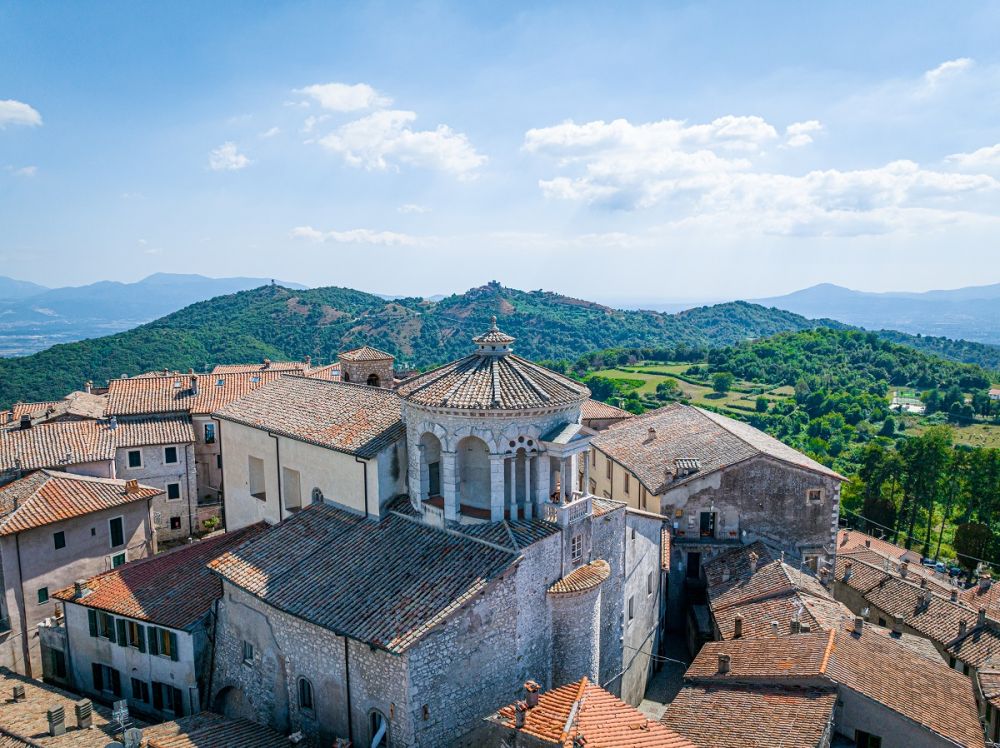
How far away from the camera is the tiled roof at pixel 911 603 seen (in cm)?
3331

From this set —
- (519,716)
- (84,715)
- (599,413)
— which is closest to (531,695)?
(519,716)

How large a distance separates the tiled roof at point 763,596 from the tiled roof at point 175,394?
99.1ft

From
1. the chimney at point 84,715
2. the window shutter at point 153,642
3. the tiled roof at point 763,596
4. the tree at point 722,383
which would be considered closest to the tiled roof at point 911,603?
the tiled roof at point 763,596

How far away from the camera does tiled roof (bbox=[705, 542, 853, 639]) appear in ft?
96.0

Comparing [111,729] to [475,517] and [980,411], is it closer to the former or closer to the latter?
[475,517]

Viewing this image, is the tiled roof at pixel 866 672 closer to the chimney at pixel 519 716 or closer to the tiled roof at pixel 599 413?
the chimney at pixel 519 716

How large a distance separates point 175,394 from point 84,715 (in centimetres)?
2714

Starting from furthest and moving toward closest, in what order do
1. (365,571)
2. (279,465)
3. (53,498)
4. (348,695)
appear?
(53,498), (279,465), (365,571), (348,695)

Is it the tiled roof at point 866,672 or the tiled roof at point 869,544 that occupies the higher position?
the tiled roof at point 866,672

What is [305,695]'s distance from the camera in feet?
77.6

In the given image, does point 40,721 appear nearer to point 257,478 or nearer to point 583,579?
point 257,478

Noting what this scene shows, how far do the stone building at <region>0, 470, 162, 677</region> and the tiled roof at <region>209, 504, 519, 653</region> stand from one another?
460 inches

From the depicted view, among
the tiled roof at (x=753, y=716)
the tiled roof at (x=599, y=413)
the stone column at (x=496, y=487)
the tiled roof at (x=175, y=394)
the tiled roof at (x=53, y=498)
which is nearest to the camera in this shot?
the tiled roof at (x=753, y=716)

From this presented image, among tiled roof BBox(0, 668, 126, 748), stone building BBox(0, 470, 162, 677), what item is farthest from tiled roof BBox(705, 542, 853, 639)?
stone building BBox(0, 470, 162, 677)
